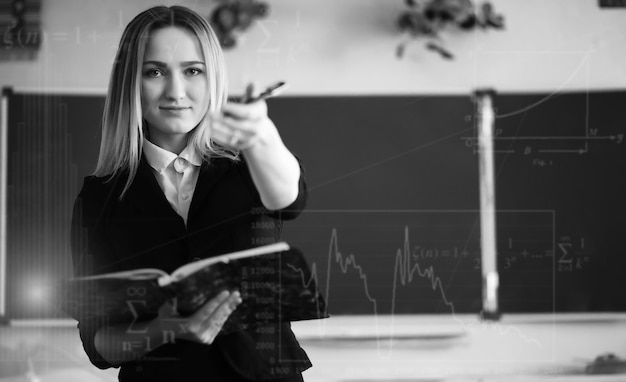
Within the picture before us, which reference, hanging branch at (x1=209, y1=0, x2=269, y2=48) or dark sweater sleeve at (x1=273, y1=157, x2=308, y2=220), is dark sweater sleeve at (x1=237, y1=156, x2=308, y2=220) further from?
hanging branch at (x1=209, y1=0, x2=269, y2=48)

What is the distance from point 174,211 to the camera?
49.1 inches

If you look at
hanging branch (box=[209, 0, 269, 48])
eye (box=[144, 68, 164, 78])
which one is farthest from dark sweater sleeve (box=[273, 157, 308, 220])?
hanging branch (box=[209, 0, 269, 48])

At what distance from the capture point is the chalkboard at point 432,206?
152 cm

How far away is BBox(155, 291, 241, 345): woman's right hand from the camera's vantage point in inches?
48.0

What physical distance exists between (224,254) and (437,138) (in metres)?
A: 0.61

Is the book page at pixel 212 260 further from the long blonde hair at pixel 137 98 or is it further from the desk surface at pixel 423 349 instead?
the desk surface at pixel 423 349

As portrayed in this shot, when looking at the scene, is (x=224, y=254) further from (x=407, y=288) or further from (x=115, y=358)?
(x=407, y=288)

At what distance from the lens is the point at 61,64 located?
1547 millimetres

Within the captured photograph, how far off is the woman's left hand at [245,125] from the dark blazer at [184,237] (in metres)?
0.18

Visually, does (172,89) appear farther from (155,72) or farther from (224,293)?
(224,293)

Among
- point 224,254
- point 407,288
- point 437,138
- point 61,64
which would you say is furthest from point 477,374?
point 61,64

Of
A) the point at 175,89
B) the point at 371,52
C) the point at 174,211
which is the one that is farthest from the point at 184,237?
the point at 371,52

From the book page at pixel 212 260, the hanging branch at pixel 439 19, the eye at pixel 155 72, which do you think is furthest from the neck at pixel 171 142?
the hanging branch at pixel 439 19

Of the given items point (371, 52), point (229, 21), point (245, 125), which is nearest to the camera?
point (245, 125)
